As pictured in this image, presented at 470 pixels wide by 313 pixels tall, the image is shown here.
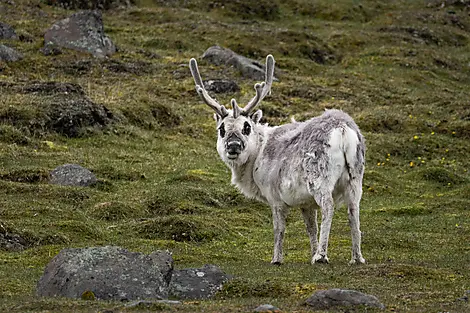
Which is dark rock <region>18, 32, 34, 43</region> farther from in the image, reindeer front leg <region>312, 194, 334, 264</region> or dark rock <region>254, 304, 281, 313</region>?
dark rock <region>254, 304, 281, 313</region>

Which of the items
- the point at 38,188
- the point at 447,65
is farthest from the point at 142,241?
the point at 447,65

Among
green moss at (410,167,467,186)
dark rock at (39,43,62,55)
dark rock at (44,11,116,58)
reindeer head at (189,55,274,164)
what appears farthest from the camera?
dark rock at (44,11,116,58)

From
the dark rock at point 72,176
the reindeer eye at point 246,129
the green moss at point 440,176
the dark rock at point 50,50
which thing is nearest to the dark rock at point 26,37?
the dark rock at point 50,50

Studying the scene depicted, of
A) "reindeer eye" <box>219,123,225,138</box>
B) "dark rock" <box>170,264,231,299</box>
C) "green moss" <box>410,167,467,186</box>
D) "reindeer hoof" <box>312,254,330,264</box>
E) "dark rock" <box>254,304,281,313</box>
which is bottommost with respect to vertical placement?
"green moss" <box>410,167,467,186</box>

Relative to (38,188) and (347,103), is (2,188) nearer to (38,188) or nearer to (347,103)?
(38,188)

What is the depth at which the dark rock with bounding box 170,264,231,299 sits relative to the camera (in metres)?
13.3

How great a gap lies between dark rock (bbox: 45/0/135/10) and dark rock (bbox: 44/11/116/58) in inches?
595

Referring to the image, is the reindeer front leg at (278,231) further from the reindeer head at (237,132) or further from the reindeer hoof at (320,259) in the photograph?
the reindeer head at (237,132)

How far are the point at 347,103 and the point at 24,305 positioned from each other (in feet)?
116

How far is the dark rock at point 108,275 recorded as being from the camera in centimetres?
1262

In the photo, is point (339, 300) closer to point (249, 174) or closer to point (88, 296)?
point (88, 296)

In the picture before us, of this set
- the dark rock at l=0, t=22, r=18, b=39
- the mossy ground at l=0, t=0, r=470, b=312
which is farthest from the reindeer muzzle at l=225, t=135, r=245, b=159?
the dark rock at l=0, t=22, r=18, b=39

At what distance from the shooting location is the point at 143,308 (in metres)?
11.3

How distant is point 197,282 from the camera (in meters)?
13.6
